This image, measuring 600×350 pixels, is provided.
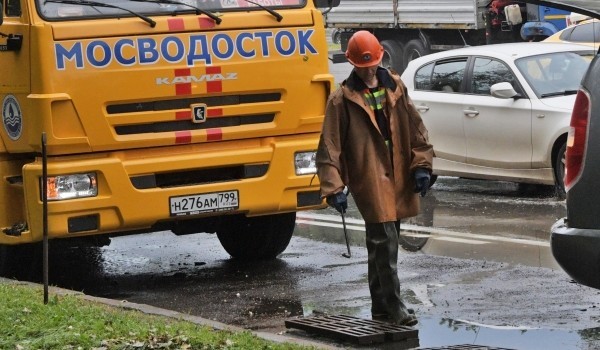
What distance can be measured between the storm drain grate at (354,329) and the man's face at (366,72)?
148 centimetres

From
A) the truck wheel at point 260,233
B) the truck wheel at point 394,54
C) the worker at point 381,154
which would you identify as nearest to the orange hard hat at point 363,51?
the worker at point 381,154

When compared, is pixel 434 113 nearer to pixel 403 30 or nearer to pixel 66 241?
pixel 66 241

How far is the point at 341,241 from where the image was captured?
12.9 metres

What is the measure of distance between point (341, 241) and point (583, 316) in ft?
14.5

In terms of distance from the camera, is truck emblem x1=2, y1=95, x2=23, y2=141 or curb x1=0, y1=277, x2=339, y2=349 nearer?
curb x1=0, y1=277, x2=339, y2=349

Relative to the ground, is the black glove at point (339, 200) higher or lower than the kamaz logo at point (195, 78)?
lower

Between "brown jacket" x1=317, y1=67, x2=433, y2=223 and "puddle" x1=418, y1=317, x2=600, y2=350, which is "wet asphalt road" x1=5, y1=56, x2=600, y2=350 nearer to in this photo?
"puddle" x1=418, y1=317, x2=600, y2=350

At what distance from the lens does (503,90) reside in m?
14.7

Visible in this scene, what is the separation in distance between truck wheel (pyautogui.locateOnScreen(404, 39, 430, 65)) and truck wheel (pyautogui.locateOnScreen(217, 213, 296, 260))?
2002cm

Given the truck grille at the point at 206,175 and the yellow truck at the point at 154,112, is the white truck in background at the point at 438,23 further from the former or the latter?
the truck grille at the point at 206,175

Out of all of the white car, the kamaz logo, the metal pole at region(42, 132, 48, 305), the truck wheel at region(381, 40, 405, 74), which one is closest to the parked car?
→ the white car

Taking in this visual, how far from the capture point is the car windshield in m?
14.9

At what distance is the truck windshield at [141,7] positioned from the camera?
10070 mm

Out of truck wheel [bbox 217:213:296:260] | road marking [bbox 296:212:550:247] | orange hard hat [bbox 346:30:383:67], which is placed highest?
orange hard hat [bbox 346:30:383:67]
